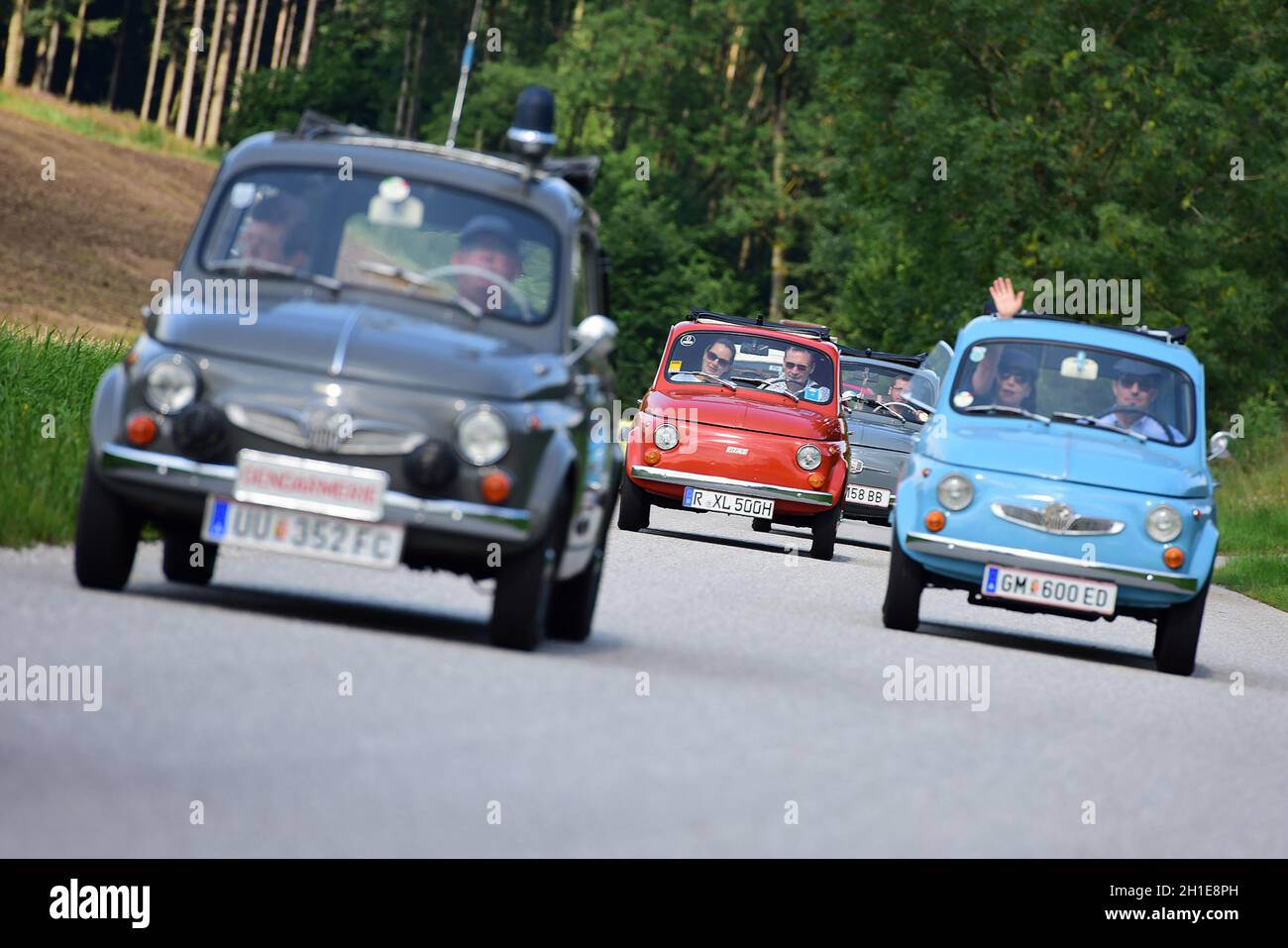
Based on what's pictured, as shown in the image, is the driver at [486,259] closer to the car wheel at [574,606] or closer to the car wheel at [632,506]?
the car wheel at [574,606]

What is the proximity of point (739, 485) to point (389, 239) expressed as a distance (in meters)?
10.5

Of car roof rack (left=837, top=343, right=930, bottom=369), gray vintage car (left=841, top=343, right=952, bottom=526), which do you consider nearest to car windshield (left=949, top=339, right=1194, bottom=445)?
gray vintage car (left=841, top=343, right=952, bottom=526)

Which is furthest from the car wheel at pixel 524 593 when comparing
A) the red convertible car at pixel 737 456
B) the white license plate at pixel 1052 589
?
the red convertible car at pixel 737 456

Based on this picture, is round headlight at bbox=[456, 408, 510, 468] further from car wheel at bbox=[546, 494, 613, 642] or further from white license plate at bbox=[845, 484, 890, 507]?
white license plate at bbox=[845, 484, 890, 507]

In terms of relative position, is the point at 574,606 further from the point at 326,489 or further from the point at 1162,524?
the point at 1162,524

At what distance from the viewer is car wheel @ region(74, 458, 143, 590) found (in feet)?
33.7

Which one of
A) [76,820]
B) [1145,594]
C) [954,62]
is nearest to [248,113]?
[954,62]

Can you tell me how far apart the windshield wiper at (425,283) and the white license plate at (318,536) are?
1.35m

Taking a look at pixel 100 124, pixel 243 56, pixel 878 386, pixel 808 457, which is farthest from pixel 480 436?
pixel 243 56

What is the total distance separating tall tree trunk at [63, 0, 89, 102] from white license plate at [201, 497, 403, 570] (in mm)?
92076

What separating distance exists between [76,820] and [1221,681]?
9313mm

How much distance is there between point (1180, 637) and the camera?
565 inches

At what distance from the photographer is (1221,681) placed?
1417 centimetres

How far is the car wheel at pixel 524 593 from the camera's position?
10250 mm
